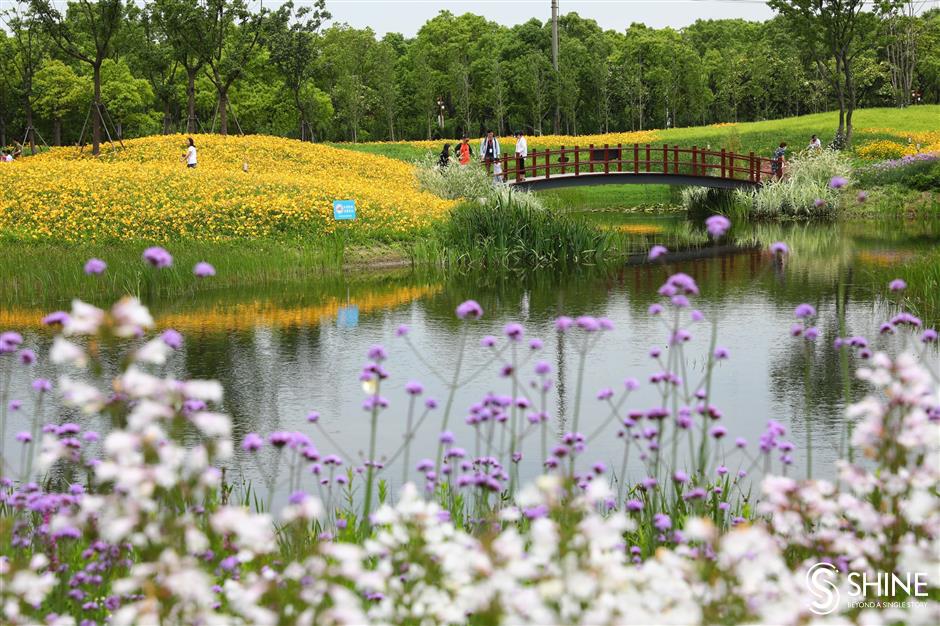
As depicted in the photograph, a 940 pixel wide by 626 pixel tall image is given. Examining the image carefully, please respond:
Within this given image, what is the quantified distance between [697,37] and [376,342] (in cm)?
11025

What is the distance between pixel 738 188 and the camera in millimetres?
42250

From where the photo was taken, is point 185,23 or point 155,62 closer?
point 185,23

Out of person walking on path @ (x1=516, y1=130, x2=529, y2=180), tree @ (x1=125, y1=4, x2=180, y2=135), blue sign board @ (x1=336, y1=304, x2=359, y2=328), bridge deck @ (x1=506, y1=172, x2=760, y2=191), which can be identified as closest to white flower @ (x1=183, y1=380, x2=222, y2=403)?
blue sign board @ (x1=336, y1=304, x2=359, y2=328)

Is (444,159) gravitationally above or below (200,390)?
above

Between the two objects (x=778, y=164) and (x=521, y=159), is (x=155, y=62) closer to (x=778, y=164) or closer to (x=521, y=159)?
(x=521, y=159)

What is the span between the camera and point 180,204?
2858cm

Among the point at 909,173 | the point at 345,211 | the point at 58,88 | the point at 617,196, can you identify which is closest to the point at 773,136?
the point at 617,196

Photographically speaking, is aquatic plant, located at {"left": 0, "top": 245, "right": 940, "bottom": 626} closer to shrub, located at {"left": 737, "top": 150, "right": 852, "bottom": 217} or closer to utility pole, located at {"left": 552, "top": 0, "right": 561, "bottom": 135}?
shrub, located at {"left": 737, "top": 150, "right": 852, "bottom": 217}

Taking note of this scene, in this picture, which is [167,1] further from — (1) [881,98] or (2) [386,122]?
(1) [881,98]

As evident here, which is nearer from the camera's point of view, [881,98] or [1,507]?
[1,507]

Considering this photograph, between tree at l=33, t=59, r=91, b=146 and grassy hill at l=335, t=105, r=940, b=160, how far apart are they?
15717mm

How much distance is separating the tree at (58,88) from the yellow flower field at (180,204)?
31.5m

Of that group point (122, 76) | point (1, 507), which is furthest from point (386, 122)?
point (1, 507)

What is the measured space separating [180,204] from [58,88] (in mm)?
41423
